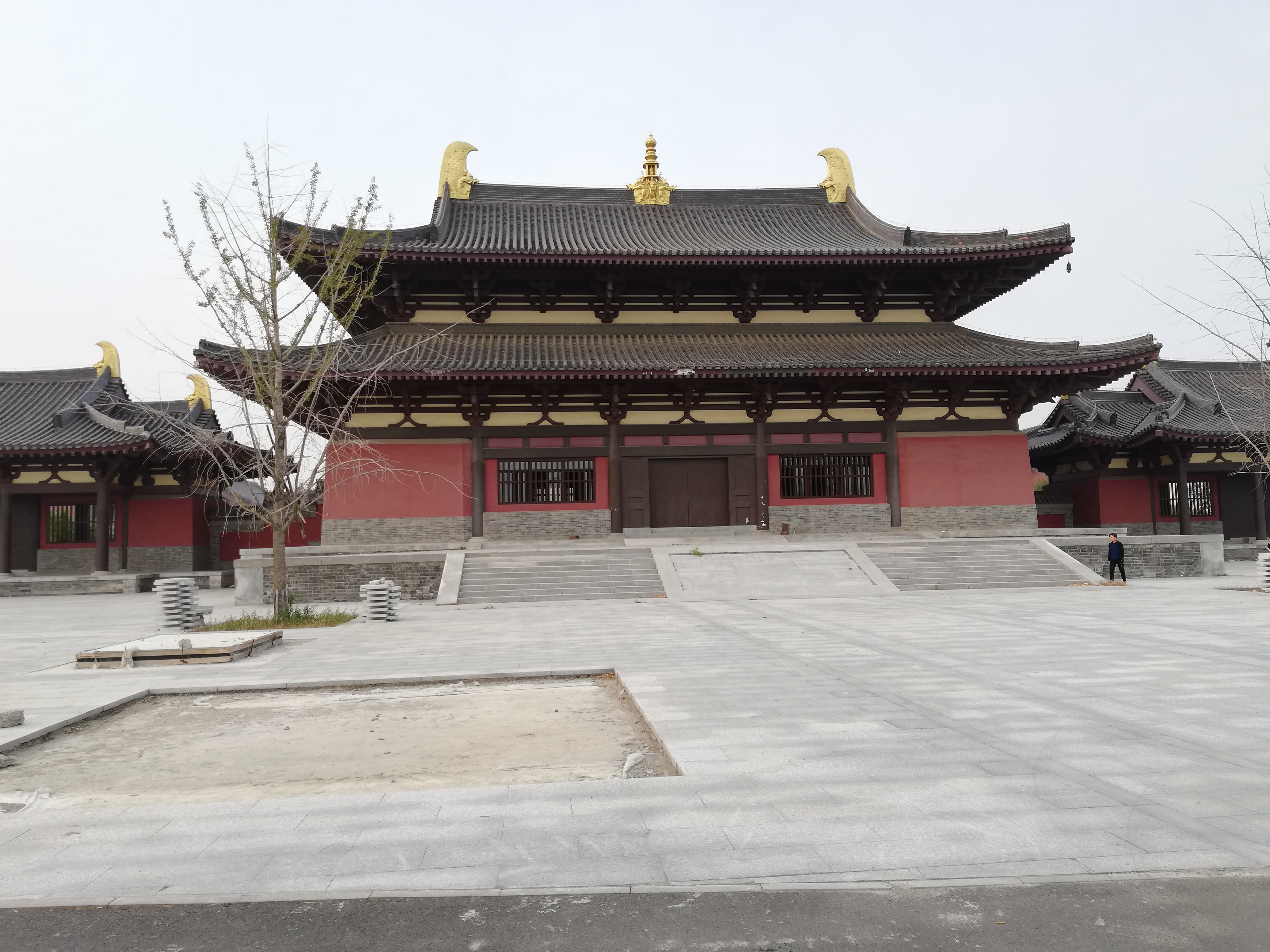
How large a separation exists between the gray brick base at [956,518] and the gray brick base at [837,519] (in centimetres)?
58

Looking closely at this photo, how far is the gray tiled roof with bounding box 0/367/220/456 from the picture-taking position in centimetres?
2239

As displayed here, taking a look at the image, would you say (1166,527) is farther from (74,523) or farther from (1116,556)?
(74,523)

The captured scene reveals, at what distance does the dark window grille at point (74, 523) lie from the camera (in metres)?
24.5

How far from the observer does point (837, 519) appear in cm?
2119

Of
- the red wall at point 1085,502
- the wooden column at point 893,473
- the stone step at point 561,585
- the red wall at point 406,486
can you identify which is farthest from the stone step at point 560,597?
the red wall at point 1085,502

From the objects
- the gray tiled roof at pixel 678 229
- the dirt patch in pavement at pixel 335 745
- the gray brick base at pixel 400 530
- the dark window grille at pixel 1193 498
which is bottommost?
the dirt patch in pavement at pixel 335 745

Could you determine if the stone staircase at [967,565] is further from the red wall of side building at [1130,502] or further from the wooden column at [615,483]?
the red wall of side building at [1130,502]

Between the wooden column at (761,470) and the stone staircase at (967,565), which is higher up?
the wooden column at (761,470)

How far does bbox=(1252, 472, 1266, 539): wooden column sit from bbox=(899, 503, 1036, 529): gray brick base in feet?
33.9

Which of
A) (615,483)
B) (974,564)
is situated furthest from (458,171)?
(974,564)

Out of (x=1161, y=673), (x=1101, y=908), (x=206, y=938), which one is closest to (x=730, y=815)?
(x=1101, y=908)

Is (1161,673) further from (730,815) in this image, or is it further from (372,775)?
(372,775)

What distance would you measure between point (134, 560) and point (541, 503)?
45.5ft

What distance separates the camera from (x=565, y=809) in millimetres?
4066
